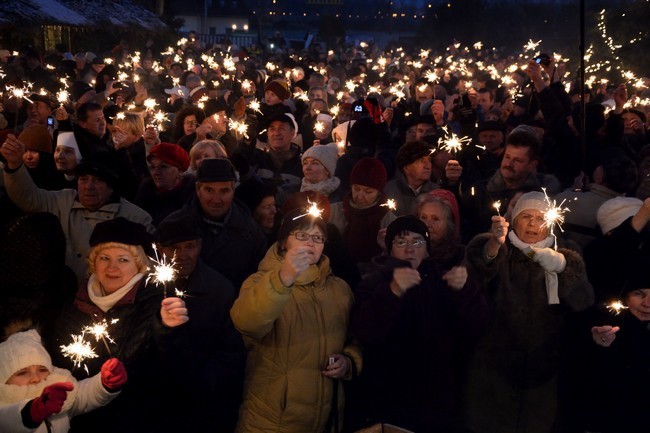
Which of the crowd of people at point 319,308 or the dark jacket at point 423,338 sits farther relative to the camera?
the dark jacket at point 423,338

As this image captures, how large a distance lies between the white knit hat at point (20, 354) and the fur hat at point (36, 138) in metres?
3.18

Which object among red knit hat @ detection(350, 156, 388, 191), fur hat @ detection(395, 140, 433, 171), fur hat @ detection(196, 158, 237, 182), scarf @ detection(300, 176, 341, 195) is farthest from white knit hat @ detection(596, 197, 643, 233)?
fur hat @ detection(196, 158, 237, 182)

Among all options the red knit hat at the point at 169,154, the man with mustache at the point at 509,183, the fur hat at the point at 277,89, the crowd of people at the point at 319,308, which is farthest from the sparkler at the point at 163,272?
the fur hat at the point at 277,89

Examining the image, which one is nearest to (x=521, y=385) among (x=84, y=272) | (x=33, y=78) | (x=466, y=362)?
(x=466, y=362)

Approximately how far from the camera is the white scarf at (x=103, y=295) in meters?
3.57

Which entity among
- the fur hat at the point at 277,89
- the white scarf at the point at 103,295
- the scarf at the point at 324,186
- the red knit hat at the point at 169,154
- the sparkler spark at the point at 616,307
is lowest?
the sparkler spark at the point at 616,307

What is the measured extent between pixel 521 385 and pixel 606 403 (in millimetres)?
636

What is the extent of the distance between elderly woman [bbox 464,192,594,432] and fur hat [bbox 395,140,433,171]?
1691 mm

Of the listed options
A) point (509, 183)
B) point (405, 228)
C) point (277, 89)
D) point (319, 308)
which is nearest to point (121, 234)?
point (319, 308)

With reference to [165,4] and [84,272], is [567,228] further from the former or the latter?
[165,4]

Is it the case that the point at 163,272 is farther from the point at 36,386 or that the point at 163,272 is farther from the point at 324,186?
the point at 324,186

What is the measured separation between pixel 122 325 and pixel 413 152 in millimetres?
3162

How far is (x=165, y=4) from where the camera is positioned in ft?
138

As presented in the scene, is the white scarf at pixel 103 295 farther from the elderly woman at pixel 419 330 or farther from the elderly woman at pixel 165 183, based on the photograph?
the elderly woman at pixel 165 183
